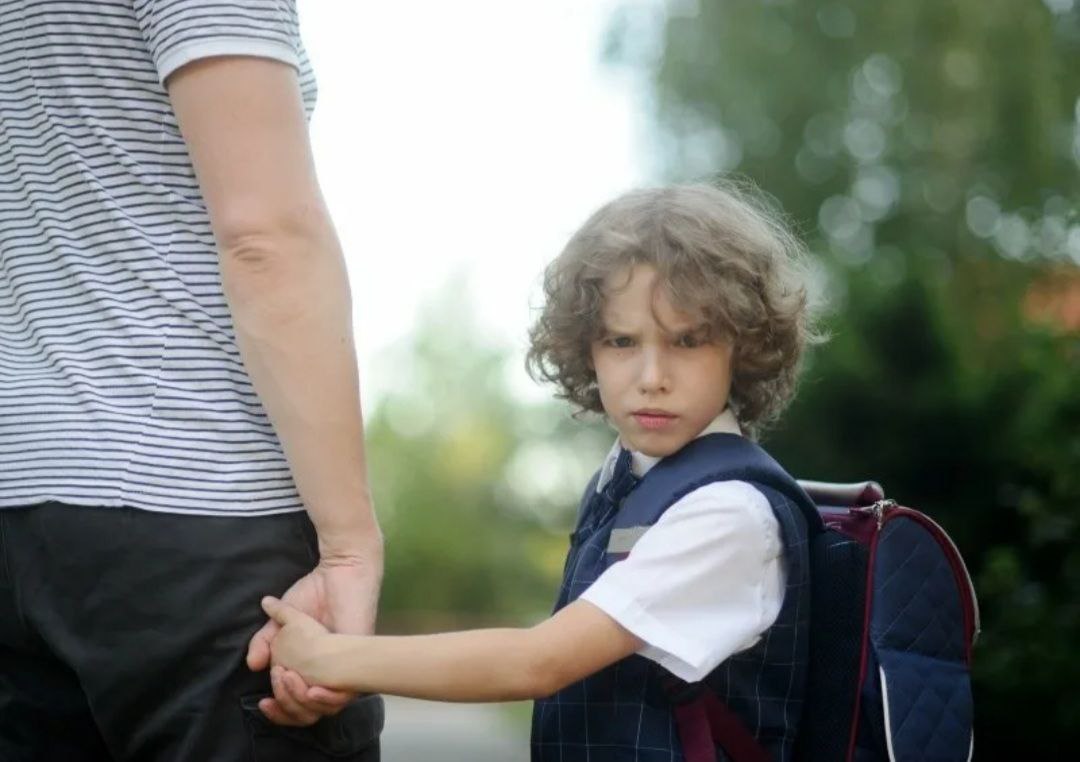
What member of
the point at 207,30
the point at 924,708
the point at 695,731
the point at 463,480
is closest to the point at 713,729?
the point at 695,731

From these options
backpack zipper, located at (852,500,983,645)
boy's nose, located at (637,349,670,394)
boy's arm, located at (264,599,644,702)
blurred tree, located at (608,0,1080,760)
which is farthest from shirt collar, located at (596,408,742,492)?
blurred tree, located at (608,0,1080,760)

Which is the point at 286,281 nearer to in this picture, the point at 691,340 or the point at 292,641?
the point at 292,641

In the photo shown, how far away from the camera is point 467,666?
2150mm

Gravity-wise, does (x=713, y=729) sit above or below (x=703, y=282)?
below

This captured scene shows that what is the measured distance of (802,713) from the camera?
2344mm

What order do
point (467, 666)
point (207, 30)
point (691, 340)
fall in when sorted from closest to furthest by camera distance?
point (207, 30) → point (467, 666) → point (691, 340)

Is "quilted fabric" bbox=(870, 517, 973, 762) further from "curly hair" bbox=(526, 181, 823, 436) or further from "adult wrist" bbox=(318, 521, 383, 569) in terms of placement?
"adult wrist" bbox=(318, 521, 383, 569)

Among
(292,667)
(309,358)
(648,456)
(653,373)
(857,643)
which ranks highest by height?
(309,358)

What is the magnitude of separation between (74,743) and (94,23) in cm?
87

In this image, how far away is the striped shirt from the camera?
6.38ft

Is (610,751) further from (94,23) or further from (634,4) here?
(634,4)

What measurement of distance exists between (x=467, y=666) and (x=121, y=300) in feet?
2.11

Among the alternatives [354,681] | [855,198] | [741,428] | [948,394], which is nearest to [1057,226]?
[855,198]

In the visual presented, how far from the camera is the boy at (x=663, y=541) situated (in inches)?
85.0
